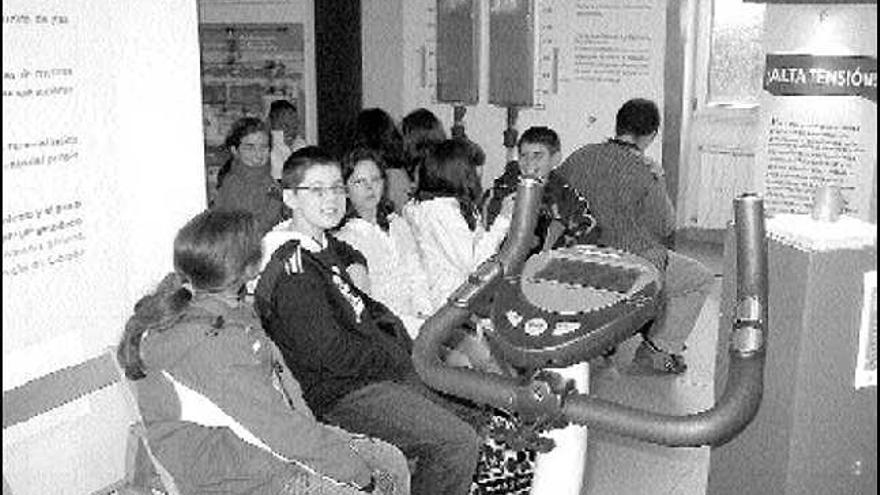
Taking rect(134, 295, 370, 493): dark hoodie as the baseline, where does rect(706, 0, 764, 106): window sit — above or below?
above

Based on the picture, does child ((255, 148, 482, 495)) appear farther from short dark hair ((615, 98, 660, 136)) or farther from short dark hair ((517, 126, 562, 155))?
short dark hair ((615, 98, 660, 136))

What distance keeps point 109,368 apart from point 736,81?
18.5 feet

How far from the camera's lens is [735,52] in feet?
24.0

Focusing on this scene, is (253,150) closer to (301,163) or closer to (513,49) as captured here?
(301,163)

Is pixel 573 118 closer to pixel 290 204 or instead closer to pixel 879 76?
pixel 290 204

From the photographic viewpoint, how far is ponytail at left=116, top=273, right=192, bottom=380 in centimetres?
226

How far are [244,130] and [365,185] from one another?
158cm

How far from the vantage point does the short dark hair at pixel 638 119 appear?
4594mm

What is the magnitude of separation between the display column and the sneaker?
9.21ft

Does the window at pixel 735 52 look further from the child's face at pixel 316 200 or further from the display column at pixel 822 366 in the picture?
the display column at pixel 822 366

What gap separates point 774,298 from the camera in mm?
2164

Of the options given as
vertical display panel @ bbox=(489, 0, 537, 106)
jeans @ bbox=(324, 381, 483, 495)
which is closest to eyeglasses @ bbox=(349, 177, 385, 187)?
jeans @ bbox=(324, 381, 483, 495)

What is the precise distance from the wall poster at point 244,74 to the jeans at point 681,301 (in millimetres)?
2860

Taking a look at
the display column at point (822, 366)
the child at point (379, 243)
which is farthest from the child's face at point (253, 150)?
the display column at point (822, 366)
